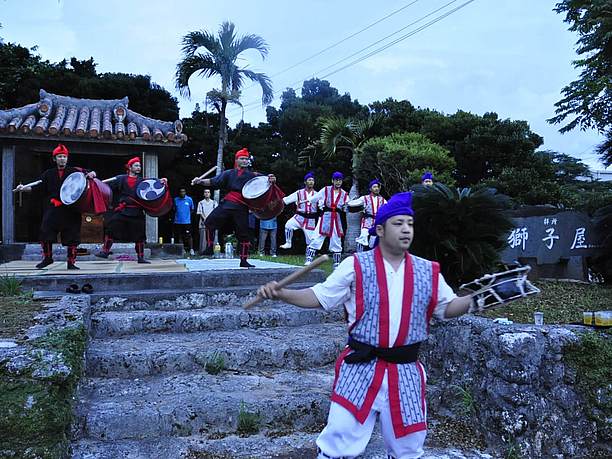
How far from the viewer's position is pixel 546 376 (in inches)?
131

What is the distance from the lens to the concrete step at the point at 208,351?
13.3ft

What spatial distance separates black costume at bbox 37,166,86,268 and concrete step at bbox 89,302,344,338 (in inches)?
102

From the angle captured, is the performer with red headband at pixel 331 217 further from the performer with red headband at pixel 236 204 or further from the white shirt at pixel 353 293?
the white shirt at pixel 353 293

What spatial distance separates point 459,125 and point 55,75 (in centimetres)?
1543

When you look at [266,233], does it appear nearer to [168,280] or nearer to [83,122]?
[83,122]

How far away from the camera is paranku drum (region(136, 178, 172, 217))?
8367 mm

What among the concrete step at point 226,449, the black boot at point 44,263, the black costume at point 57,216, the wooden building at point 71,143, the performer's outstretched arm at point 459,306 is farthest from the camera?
the wooden building at point 71,143

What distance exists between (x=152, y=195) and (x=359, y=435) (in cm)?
663

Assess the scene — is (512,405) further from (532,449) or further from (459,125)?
(459,125)

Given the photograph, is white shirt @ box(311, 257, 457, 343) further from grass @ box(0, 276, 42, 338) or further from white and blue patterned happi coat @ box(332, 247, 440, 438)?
grass @ box(0, 276, 42, 338)

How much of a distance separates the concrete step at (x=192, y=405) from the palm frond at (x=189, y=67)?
1484cm

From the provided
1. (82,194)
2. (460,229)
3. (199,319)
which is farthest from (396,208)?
(82,194)

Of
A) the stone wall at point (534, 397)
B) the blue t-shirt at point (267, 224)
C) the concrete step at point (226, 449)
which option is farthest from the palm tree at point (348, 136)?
the concrete step at point (226, 449)

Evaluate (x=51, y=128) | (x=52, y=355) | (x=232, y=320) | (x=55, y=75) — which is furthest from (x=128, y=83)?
(x=52, y=355)
